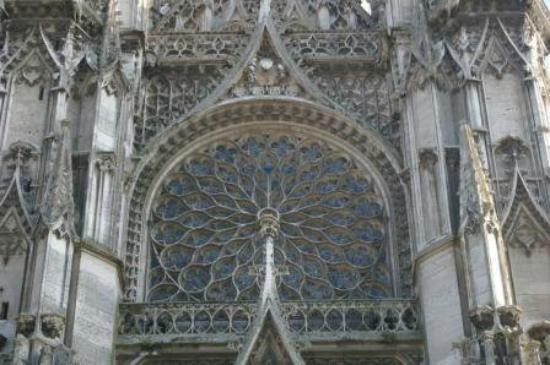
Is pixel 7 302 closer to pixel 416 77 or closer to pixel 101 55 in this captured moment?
pixel 101 55

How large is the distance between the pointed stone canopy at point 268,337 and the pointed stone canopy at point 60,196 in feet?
9.80

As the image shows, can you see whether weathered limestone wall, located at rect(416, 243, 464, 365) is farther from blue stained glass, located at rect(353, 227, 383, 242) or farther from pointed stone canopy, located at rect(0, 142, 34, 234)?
pointed stone canopy, located at rect(0, 142, 34, 234)

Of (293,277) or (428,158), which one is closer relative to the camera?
(428,158)

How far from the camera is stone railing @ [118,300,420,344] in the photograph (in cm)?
1831

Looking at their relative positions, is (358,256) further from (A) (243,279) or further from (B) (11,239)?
(B) (11,239)

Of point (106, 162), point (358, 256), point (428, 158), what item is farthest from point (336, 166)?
point (106, 162)

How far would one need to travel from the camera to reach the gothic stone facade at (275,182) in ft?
57.4

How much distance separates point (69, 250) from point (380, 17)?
843 cm

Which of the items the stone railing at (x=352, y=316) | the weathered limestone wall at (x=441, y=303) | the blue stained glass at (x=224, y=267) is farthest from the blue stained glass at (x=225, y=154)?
the weathered limestone wall at (x=441, y=303)

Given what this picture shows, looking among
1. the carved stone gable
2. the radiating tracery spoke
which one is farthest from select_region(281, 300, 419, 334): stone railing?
the carved stone gable

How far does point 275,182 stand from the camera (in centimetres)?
2095

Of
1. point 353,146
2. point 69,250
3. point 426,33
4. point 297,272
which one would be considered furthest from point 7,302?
point 426,33

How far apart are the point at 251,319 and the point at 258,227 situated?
7.39ft

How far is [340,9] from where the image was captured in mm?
23781
